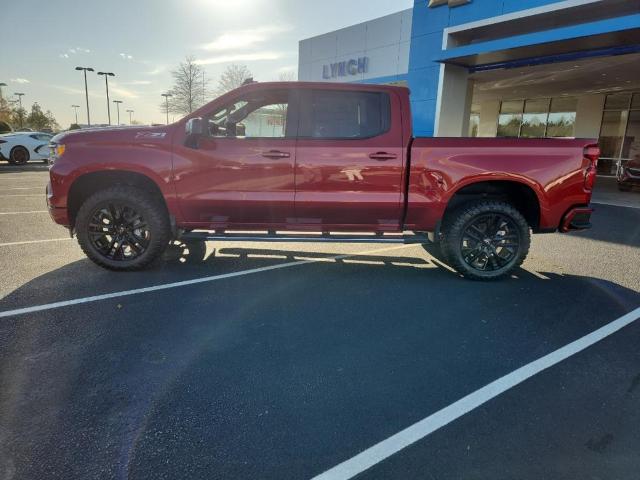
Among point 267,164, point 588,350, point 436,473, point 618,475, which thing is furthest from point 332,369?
point 267,164

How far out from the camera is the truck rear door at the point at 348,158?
4.77 meters

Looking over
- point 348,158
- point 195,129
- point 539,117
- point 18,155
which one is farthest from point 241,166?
point 539,117

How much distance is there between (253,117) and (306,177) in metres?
0.95

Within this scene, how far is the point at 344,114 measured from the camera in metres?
4.91

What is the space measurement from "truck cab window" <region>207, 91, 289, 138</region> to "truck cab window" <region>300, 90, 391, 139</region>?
0.86ft

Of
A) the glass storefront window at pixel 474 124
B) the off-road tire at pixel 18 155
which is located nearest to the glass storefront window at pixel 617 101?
the glass storefront window at pixel 474 124

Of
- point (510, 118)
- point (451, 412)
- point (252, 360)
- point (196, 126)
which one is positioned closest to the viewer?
point (451, 412)

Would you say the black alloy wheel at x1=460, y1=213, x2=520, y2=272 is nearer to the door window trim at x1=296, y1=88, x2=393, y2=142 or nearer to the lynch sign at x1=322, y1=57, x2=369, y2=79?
the door window trim at x1=296, y1=88, x2=393, y2=142

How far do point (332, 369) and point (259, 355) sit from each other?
55 centimetres

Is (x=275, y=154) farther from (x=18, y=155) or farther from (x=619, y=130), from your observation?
(x=619, y=130)

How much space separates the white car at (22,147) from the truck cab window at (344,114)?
17892 millimetres

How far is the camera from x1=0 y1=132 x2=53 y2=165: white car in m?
18.2

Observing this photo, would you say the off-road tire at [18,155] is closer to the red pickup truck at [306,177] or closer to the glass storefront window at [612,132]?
the red pickup truck at [306,177]

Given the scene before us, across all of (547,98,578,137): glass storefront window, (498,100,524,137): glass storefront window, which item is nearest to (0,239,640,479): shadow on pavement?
(547,98,578,137): glass storefront window
